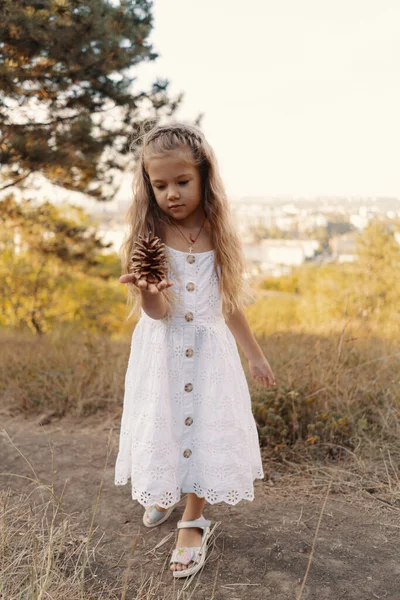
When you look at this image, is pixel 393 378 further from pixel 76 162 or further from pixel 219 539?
pixel 76 162

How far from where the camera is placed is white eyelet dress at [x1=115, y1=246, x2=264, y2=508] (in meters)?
1.89

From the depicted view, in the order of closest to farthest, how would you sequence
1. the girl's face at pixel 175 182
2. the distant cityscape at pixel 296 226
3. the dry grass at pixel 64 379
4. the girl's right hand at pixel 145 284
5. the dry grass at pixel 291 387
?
the girl's right hand at pixel 145 284 < the girl's face at pixel 175 182 < the dry grass at pixel 291 387 < the dry grass at pixel 64 379 < the distant cityscape at pixel 296 226

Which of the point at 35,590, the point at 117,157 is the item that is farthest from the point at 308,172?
the point at 35,590

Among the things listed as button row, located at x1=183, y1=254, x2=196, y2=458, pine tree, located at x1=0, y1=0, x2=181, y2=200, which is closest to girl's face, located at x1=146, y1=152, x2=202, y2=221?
button row, located at x1=183, y1=254, x2=196, y2=458

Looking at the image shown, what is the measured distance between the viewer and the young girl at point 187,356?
1.88 m

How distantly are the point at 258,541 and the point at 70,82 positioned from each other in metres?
4.93

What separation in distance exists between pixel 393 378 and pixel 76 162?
427cm

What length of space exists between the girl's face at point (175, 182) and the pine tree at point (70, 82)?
3238mm

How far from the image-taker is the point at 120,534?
2.13 metres

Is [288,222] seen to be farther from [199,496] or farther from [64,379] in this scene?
[199,496]

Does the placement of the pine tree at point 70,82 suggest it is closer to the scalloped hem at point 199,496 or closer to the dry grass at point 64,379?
the dry grass at point 64,379

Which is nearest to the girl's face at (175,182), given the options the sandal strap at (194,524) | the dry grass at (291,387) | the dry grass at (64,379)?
the sandal strap at (194,524)

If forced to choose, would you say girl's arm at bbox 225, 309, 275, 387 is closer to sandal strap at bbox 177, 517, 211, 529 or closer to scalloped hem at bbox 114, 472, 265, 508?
scalloped hem at bbox 114, 472, 265, 508

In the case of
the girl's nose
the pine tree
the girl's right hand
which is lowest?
the girl's right hand
